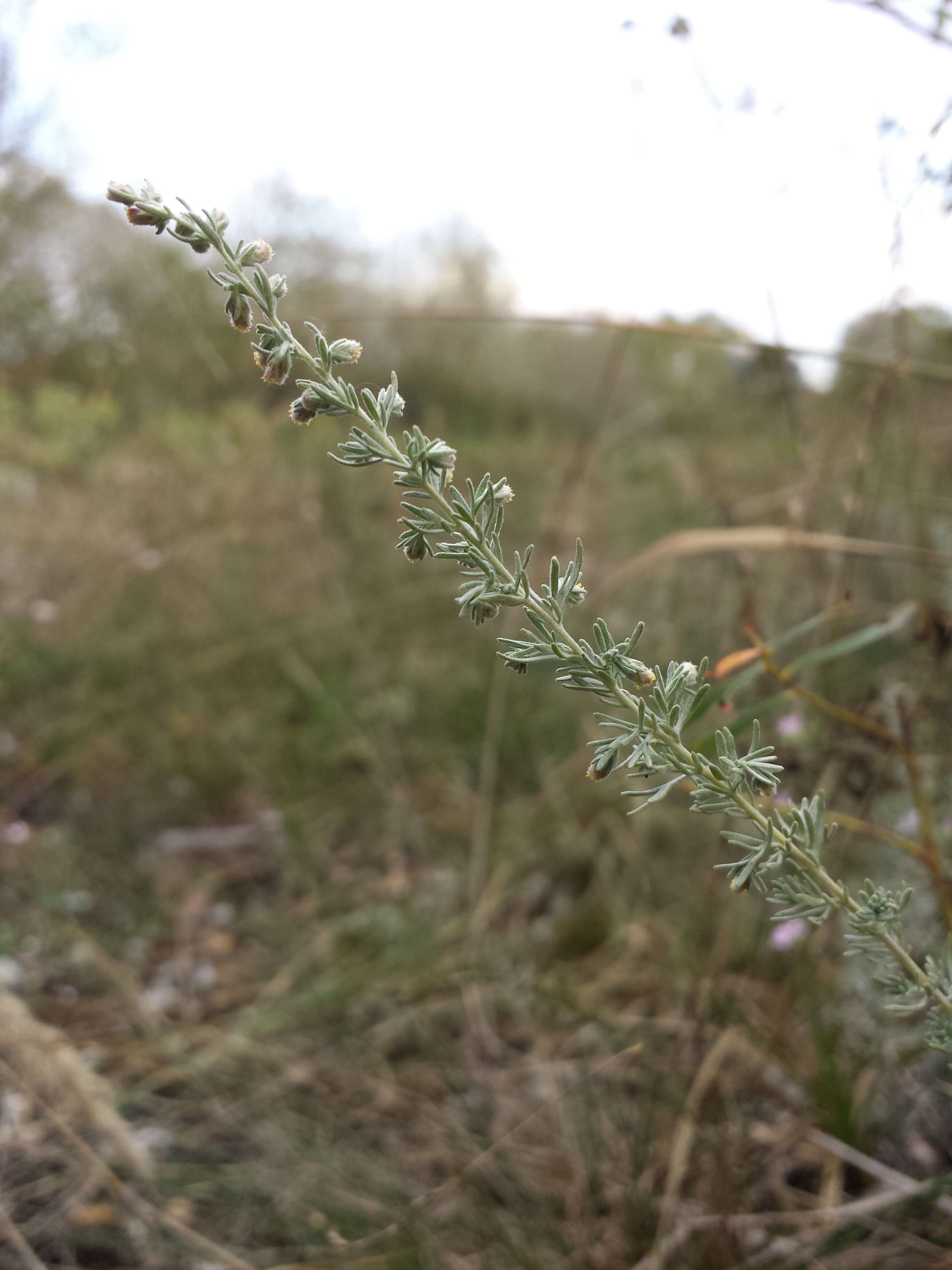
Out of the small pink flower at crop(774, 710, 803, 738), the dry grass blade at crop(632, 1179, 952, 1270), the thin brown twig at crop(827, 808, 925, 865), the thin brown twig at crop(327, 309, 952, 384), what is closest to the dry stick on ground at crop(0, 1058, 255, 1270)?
the dry grass blade at crop(632, 1179, 952, 1270)

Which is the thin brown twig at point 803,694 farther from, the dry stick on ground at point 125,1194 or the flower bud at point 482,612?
the dry stick on ground at point 125,1194

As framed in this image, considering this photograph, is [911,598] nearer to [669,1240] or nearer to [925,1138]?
[925,1138]

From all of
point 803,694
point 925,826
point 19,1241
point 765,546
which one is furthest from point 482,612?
point 19,1241

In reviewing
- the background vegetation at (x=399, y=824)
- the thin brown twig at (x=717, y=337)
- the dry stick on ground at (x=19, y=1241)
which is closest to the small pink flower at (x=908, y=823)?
the background vegetation at (x=399, y=824)

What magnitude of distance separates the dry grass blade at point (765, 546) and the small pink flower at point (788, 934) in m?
0.39

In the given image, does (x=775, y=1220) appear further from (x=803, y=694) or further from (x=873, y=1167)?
(x=803, y=694)

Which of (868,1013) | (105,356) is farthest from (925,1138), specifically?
(105,356)

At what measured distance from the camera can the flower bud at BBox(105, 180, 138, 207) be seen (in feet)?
1.05

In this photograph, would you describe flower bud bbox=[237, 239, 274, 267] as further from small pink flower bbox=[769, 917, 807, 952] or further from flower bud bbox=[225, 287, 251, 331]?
small pink flower bbox=[769, 917, 807, 952]

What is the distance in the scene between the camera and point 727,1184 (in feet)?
2.52

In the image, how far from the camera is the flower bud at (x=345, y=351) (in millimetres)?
354

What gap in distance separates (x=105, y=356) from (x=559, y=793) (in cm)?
144

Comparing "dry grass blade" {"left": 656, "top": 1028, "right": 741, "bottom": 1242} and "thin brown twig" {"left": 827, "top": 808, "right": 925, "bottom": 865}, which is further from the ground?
"thin brown twig" {"left": 827, "top": 808, "right": 925, "bottom": 865}

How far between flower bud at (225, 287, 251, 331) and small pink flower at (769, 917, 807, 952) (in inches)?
31.7
